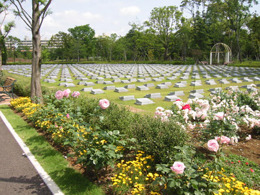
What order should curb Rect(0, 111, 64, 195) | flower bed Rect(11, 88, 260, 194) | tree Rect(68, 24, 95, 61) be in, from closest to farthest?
flower bed Rect(11, 88, 260, 194) < curb Rect(0, 111, 64, 195) < tree Rect(68, 24, 95, 61)

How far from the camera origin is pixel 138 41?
69250mm

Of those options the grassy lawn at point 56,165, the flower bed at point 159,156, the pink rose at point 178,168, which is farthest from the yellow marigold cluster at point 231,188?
the grassy lawn at point 56,165

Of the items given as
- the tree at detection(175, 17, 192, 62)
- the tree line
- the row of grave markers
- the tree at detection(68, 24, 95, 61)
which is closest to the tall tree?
the tree line

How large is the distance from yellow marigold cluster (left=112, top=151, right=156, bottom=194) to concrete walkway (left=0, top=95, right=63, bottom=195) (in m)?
1.10

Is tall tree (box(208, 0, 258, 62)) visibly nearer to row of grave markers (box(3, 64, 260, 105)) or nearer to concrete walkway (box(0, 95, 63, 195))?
row of grave markers (box(3, 64, 260, 105))

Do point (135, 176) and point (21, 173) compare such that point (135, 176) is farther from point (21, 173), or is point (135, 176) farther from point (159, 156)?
point (21, 173)

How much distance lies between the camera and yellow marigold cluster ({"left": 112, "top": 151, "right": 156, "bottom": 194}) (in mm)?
3880

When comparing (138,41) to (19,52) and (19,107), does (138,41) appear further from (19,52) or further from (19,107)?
(19,107)

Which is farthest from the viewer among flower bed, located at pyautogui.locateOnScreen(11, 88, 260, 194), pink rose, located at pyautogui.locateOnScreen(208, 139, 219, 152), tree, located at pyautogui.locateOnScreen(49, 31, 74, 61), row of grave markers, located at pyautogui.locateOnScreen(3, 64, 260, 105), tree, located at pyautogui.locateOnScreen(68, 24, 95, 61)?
tree, located at pyautogui.locateOnScreen(68, 24, 95, 61)

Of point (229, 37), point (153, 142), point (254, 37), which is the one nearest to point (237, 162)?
point (153, 142)

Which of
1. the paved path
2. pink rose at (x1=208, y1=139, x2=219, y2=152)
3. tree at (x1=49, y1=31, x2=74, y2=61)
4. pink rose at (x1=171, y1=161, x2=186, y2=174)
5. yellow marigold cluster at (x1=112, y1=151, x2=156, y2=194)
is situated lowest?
the paved path

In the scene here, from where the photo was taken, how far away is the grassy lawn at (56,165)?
419 cm

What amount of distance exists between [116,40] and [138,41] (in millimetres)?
10801

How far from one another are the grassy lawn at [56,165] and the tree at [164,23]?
6250cm
